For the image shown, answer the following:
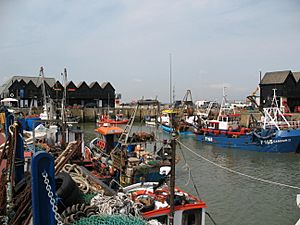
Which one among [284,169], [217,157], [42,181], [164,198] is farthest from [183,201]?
[217,157]

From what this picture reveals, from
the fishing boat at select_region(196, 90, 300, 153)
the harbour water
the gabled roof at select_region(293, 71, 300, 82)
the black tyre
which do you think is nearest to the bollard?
the black tyre

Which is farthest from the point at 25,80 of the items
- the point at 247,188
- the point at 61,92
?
the point at 247,188

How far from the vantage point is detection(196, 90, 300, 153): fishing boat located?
84.8ft

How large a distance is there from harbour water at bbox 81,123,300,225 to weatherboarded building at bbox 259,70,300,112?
2910 cm

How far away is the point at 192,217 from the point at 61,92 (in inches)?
2136

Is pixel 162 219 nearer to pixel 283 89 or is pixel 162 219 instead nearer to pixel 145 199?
pixel 145 199

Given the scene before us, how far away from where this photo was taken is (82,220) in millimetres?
4477

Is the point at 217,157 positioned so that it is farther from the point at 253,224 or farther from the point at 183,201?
the point at 183,201

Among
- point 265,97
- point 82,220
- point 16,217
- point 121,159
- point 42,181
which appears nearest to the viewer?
point 42,181

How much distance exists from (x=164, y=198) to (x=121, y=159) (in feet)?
18.7

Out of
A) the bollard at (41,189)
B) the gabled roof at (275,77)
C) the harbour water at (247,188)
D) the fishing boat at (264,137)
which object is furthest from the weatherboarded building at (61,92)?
the bollard at (41,189)

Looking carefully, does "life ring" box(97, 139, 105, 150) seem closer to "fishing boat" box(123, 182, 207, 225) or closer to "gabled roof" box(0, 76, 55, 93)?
"fishing boat" box(123, 182, 207, 225)

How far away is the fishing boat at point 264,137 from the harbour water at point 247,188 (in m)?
0.93

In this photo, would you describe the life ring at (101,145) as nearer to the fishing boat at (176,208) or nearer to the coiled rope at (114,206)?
the fishing boat at (176,208)
